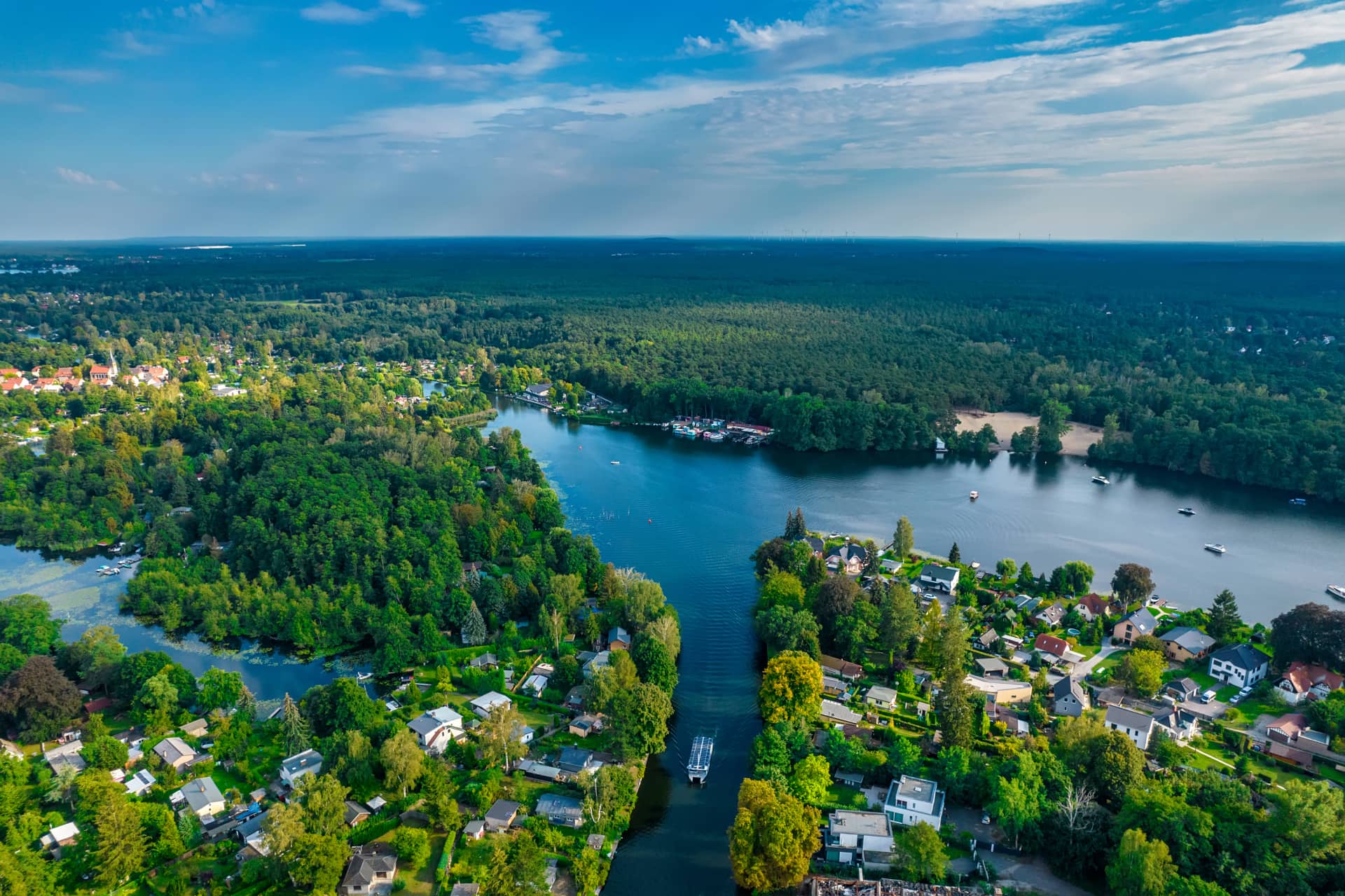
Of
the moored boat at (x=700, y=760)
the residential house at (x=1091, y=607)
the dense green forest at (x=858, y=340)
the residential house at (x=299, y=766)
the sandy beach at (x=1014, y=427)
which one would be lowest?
the moored boat at (x=700, y=760)

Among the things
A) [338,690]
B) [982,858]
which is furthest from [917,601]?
[338,690]

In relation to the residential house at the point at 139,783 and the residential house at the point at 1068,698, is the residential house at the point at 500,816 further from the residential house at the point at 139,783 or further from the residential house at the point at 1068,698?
the residential house at the point at 1068,698

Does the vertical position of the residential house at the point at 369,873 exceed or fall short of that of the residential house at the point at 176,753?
it falls short

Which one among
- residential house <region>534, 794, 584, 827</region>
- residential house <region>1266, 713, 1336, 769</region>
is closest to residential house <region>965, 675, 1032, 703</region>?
residential house <region>1266, 713, 1336, 769</region>

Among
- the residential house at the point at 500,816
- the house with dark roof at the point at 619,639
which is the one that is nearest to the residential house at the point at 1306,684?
the house with dark roof at the point at 619,639

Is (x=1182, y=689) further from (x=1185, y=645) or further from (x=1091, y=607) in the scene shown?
(x=1091, y=607)

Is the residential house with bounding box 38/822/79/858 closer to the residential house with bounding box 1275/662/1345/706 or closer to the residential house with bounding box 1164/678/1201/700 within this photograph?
the residential house with bounding box 1164/678/1201/700
